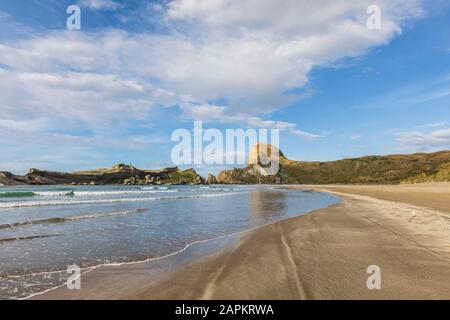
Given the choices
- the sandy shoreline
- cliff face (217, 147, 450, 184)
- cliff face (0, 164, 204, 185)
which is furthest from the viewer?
cliff face (0, 164, 204, 185)

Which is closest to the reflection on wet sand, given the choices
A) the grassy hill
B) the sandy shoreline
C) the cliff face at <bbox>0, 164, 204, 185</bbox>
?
the sandy shoreline

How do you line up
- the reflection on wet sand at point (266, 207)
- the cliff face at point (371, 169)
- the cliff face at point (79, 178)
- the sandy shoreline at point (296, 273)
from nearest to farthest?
the sandy shoreline at point (296, 273), the reflection on wet sand at point (266, 207), the cliff face at point (371, 169), the cliff face at point (79, 178)

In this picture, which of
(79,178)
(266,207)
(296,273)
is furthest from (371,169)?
(296,273)

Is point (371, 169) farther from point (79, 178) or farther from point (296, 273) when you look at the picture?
point (296, 273)

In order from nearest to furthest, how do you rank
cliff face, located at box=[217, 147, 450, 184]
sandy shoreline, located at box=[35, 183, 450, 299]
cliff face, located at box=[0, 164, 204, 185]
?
sandy shoreline, located at box=[35, 183, 450, 299]
cliff face, located at box=[217, 147, 450, 184]
cliff face, located at box=[0, 164, 204, 185]

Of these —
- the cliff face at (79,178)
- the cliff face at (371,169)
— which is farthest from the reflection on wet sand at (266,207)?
the cliff face at (79,178)

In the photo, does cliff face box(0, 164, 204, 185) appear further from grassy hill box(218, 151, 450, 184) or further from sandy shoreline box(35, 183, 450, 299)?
sandy shoreline box(35, 183, 450, 299)

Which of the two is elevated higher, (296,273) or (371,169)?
(371,169)

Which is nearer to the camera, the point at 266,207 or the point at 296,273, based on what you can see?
the point at 296,273

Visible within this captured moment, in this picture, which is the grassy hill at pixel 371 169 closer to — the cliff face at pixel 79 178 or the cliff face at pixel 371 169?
the cliff face at pixel 371 169

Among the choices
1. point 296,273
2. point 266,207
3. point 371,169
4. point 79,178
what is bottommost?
point 266,207

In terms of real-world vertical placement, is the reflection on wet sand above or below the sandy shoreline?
below
